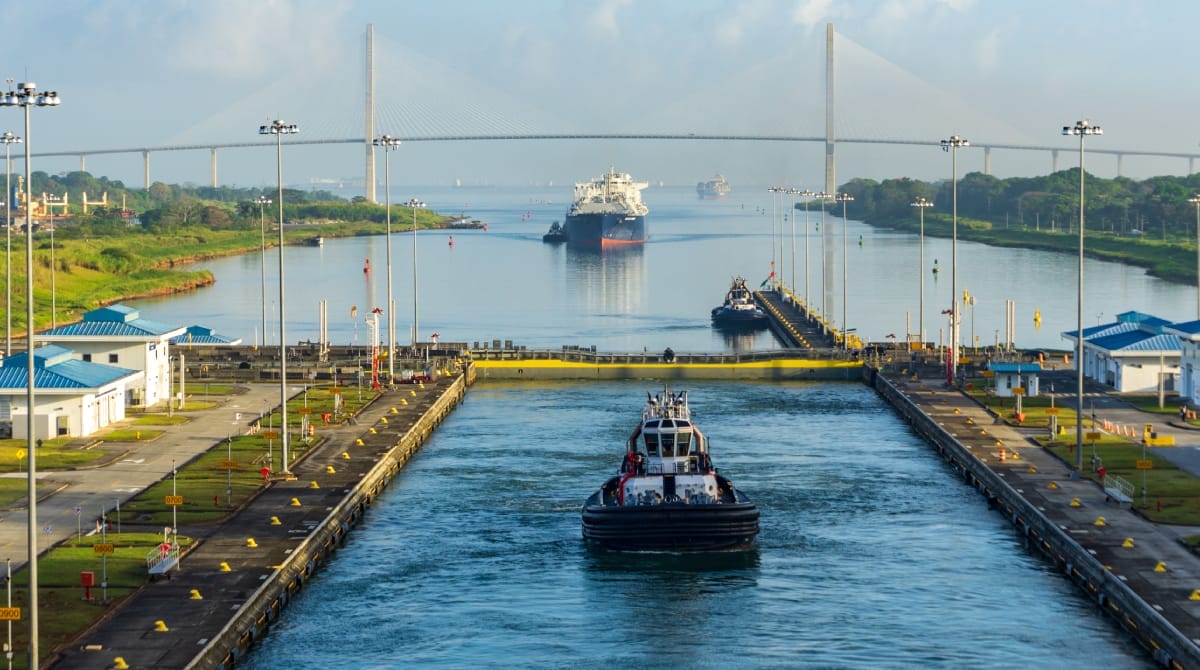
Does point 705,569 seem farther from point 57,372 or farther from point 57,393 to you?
point 57,372

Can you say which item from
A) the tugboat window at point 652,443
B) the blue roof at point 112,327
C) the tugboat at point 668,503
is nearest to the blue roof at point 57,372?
the blue roof at point 112,327

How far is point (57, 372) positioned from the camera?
77.2 meters

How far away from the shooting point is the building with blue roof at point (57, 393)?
75.6 meters

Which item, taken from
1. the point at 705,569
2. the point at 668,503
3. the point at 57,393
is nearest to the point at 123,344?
the point at 57,393

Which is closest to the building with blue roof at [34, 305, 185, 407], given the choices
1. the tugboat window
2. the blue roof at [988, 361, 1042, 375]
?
the tugboat window

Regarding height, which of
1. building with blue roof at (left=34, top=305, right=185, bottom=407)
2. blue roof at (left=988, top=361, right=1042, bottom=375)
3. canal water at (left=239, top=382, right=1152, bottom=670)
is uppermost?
building with blue roof at (left=34, top=305, right=185, bottom=407)

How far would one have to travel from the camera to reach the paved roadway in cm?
5759

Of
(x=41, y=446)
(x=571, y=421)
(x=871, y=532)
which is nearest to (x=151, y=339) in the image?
(x=41, y=446)

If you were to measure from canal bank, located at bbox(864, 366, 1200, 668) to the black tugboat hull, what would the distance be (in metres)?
9.68

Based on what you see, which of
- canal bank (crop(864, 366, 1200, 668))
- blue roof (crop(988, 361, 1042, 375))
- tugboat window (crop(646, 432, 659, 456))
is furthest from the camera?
blue roof (crop(988, 361, 1042, 375))

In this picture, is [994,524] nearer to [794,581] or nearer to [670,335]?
[794,581]

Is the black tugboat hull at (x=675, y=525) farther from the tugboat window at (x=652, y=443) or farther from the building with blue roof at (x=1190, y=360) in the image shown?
the building with blue roof at (x=1190, y=360)

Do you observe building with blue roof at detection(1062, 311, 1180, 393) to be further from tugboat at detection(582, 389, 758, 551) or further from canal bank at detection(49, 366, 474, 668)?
canal bank at detection(49, 366, 474, 668)

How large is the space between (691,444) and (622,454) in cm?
1638
